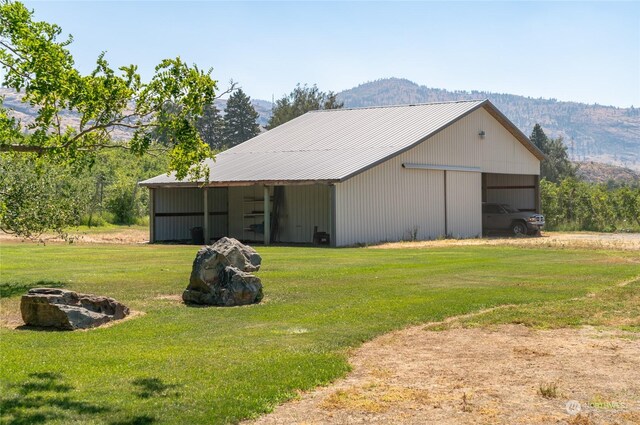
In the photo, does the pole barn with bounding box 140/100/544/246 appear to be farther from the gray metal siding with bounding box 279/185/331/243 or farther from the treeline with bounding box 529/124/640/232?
the treeline with bounding box 529/124/640/232

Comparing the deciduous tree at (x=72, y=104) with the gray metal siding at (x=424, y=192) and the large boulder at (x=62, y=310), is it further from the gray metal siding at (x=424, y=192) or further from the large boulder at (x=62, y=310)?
the gray metal siding at (x=424, y=192)

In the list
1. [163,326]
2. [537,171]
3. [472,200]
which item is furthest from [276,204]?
[163,326]

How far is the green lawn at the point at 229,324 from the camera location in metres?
9.09

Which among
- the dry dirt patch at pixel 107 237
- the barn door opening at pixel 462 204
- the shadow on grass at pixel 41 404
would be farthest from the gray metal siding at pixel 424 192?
the shadow on grass at pixel 41 404

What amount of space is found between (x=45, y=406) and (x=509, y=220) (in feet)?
120

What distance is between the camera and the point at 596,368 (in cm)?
1057

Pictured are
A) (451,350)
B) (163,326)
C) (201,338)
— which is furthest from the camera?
(163,326)

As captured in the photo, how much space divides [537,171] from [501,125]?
4694 millimetres

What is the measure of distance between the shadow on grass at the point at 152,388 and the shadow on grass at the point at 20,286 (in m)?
7.88

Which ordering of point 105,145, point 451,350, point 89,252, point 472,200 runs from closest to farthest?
point 451,350 < point 105,145 < point 89,252 < point 472,200

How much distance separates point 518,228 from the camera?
42719 millimetres

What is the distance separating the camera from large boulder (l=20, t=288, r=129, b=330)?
1352 centimetres

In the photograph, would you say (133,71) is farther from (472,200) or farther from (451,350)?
(472,200)

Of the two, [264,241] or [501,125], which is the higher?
[501,125]
